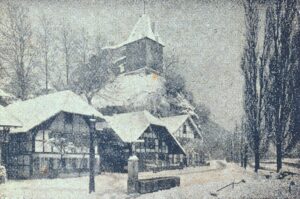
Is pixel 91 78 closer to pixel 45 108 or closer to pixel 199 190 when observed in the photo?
pixel 45 108

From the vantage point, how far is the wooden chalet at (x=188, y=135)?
16.6m

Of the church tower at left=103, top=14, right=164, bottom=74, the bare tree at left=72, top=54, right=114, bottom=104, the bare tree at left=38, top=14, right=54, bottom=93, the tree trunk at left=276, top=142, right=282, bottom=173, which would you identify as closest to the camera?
the bare tree at left=38, top=14, right=54, bottom=93

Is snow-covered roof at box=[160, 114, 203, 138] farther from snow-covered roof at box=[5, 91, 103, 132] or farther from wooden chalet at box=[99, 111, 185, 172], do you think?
snow-covered roof at box=[5, 91, 103, 132]

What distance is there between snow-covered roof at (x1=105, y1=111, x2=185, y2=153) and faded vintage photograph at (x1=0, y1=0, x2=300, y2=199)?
74.4 inches

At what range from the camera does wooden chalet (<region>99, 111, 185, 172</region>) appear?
12664 millimetres

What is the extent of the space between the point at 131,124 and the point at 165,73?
2544mm

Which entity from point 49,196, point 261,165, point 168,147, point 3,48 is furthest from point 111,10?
point 168,147

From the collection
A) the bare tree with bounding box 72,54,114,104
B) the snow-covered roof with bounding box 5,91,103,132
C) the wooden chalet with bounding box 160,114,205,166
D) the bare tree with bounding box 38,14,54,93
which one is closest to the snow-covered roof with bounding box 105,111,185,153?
the bare tree with bounding box 72,54,114,104

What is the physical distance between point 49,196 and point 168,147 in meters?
7.63

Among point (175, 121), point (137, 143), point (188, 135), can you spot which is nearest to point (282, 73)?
point (137, 143)

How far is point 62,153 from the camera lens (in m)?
10.3

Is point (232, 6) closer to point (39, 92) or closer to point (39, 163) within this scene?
point (39, 163)

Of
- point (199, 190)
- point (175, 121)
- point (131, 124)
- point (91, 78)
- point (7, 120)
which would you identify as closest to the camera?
point (199, 190)

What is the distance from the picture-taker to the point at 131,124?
13102 millimetres
